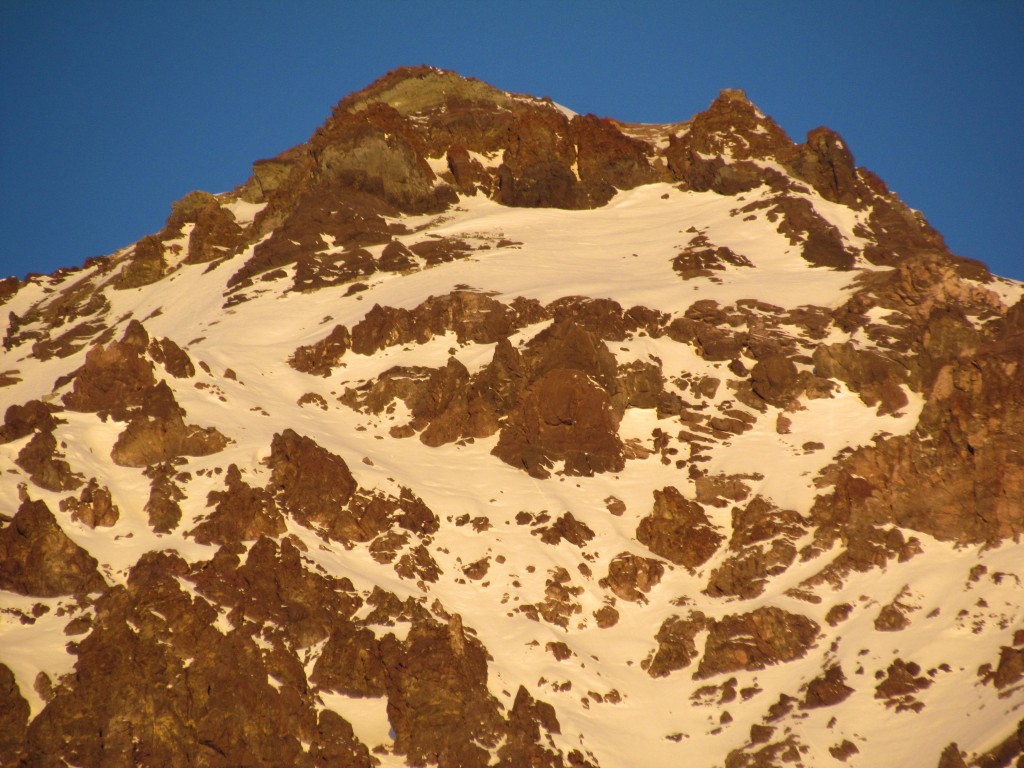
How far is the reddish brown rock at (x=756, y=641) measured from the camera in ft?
171

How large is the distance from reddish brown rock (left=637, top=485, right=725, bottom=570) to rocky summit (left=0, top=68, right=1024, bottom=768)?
128 mm

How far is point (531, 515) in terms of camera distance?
196 ft

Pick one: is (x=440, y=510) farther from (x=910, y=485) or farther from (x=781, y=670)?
(x=910, y=485)

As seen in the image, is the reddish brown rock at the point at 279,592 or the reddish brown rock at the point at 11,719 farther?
the reddish brown rock at the point at 279,592

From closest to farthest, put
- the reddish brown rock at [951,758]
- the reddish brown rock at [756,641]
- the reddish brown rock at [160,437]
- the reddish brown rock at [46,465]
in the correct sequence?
the reddish brown rock at [951,758]
the reddish brown rock at [756,641]
the reddish brown rock at [46,465]
the reddish brown rock at [160,437]

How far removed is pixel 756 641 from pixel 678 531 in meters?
7.60

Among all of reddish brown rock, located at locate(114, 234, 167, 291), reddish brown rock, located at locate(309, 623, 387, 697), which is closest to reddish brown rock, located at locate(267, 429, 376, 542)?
reddish brown rock, located at locate(309, 623, 387, 697)

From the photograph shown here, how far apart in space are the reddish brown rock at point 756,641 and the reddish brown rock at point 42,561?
903 inches

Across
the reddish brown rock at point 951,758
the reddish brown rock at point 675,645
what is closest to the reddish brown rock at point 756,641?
the reddish brown rock at point 675,645

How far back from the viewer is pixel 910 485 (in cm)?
5784

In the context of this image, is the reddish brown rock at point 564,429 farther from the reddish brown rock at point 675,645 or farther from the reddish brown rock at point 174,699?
the reddish brown rock at point 174,699

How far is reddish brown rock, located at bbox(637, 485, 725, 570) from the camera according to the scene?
5803 centimetres

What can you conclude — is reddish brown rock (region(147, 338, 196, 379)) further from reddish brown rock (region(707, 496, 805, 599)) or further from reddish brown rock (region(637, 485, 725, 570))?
reddish brown rock (region(707, 496, 805, 599))

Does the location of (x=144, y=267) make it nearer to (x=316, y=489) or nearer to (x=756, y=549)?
(x=316, y=489)
